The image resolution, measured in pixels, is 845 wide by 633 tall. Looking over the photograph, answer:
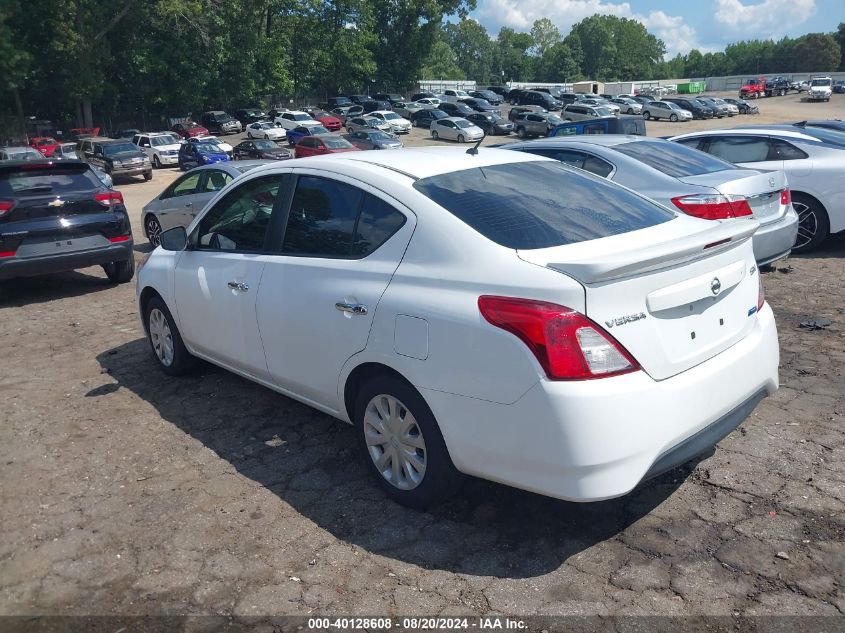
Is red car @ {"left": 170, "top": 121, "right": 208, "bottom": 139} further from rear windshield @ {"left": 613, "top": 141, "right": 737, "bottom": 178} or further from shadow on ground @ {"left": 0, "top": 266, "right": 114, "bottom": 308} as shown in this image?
rear windshield @ {"left": 613, "top": 141, "right": 737, "bottom": 178}

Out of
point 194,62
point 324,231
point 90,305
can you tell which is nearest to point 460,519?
point 324,231

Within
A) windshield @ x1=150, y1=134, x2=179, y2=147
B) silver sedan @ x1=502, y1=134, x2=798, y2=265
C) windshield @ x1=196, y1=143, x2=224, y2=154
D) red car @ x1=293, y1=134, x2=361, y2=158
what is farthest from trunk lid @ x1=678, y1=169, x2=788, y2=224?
windshield @ x1=150, y1=134, x2=179, y2=147

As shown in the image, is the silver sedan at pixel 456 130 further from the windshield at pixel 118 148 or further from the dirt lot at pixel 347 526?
the dirt lot at pixel 347 526

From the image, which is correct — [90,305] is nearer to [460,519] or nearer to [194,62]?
[460,519]

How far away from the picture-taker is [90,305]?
841 cm

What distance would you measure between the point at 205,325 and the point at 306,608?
2.47 meters

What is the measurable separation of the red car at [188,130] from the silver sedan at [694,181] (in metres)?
43.6

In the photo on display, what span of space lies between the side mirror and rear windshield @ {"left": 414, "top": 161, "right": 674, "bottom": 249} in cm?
224

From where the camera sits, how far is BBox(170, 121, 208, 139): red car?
4772 cm

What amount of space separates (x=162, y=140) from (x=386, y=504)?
36.3 metres

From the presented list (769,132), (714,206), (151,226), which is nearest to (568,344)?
(714,206)

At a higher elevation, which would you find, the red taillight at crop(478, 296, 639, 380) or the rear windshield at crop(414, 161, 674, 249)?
the rear windshield at crop(414, 161, 674, 249)

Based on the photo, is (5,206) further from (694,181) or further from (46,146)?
(46,146)

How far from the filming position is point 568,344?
2883 millimetres
